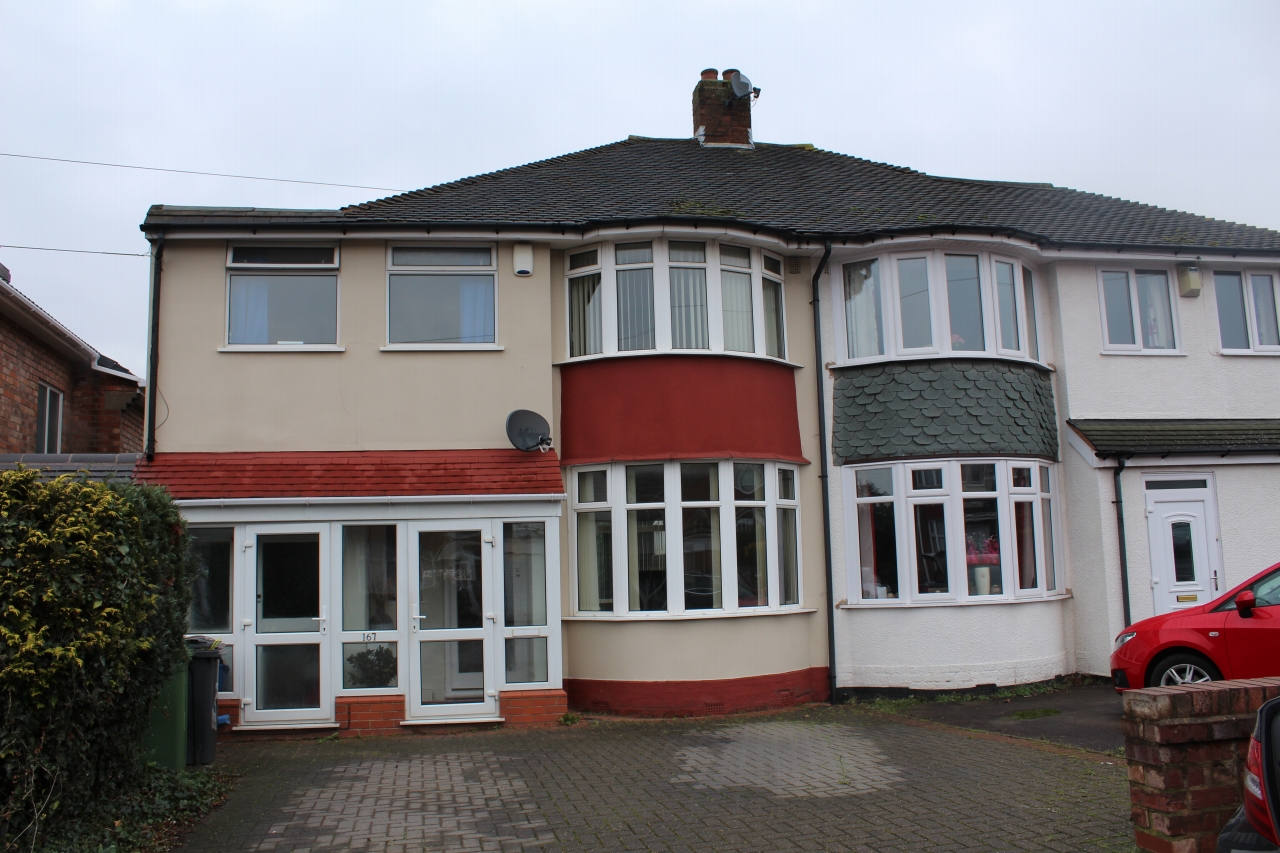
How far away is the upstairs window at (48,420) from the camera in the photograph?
15.5 meters

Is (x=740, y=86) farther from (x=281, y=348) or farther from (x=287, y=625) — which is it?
(x=287, y=625)

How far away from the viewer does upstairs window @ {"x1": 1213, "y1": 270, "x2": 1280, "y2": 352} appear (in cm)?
1358

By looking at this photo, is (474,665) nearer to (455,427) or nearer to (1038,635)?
(455,427)

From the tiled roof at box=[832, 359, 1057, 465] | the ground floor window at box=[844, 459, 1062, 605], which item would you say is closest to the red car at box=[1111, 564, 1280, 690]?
the ground floor window at box=[844, 459, 1062, 605]

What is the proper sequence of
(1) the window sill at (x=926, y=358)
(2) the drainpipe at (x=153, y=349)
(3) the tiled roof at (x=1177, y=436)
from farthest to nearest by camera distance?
1. (3) the tiled roof at (x=1177, y=436)
2. (1) the window sill at (x=926, y=358)
3. (2) the drainpipe at (x=153, y=349)

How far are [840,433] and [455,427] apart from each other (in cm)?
455

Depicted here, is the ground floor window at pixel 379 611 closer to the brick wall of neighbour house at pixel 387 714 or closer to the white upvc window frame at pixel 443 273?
the brick wall of neighbour house at pixel 387 714

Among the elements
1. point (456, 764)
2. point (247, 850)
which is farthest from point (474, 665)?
point (247, 850)

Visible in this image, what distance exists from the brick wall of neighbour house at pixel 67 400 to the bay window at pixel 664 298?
319 inches

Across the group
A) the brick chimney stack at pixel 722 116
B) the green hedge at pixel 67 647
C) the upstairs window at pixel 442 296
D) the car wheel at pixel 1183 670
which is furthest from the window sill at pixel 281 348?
the car wheel at pixel 1183 670

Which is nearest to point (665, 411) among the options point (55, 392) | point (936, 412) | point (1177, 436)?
point (936, 412)

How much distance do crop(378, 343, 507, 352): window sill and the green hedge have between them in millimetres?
4793

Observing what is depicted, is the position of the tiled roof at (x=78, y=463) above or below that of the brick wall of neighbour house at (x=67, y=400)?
below

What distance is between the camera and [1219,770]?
4.99 meters
